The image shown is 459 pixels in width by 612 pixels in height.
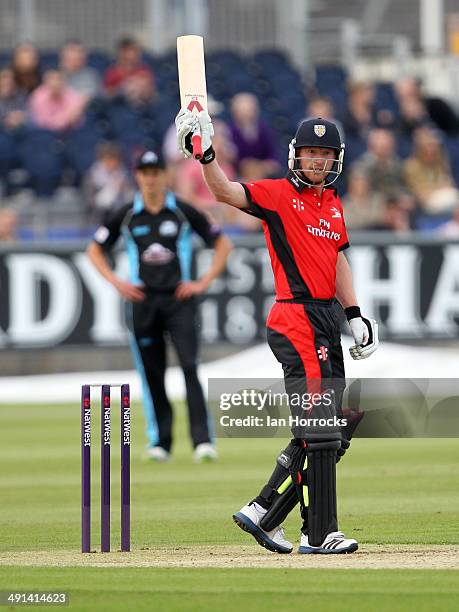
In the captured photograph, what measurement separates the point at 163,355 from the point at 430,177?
914 cm

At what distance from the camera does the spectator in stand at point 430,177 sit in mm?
21281

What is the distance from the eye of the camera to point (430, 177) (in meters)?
21.6

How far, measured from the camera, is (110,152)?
19750 millimetres

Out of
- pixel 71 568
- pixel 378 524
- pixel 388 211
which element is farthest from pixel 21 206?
pixel 71 568

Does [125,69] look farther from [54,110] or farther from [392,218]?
[392,218]

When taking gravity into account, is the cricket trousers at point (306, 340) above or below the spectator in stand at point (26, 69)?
below

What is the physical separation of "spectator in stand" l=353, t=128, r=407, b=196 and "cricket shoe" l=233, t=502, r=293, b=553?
1303cm

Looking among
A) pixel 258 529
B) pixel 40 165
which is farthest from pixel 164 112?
pixel 258 529

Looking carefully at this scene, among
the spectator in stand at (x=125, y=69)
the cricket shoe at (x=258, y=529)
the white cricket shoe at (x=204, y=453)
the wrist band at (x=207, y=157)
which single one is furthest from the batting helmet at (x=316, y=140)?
the spectator in stand at (x=125, y=69)

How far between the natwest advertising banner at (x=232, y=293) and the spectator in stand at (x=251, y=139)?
2.08m

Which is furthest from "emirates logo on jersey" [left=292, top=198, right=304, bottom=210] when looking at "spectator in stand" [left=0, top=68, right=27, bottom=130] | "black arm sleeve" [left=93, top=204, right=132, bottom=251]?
"spectator in stand" [left=0, top=68, right=27, bottom=130]

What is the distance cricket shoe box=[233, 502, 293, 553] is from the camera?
786 cm

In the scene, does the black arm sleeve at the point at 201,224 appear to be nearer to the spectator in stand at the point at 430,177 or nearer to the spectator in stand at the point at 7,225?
the spectator in stand at the point at 7,225

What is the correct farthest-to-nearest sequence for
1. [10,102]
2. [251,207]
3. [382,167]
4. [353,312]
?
[10,102] → [382,167] → [353,312] → [251,207]
